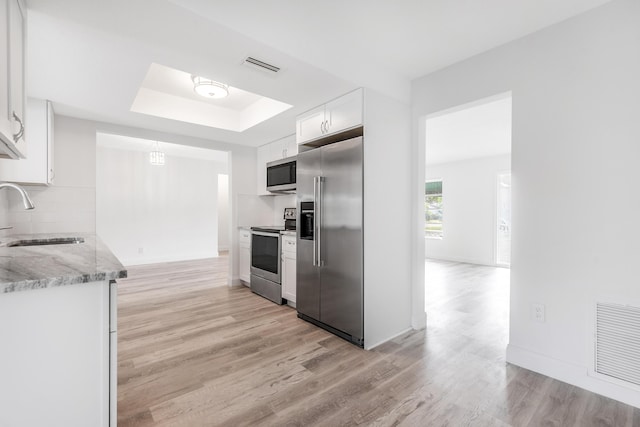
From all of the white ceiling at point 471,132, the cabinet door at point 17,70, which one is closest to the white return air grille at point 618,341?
the white ceiling at point 471,132

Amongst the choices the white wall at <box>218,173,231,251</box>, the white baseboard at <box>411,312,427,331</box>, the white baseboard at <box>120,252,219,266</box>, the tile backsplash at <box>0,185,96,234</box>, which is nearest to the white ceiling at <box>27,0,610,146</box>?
the tile backsplash at <box>0,185,96,234</box>

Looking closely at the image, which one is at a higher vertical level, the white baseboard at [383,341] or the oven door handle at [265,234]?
the oven door handle at [265,234]

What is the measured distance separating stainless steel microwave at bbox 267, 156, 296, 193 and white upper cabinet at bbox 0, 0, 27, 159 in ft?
8.52

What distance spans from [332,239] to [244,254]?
2.23 m

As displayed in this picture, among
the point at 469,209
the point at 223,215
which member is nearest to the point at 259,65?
the point at 469,209

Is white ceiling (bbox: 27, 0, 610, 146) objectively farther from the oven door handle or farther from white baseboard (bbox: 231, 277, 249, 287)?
white baseboard (bbox: 231, 277, 249, 287)

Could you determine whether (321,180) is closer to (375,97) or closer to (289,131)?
(375,97)

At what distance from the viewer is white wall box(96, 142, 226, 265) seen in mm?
6078

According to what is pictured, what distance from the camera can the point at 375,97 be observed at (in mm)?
2635

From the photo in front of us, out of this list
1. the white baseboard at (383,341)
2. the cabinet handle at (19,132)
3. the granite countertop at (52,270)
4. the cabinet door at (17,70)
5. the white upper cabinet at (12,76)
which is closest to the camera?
the granite countertop at (52,270)

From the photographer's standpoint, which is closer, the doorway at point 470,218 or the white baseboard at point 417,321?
the white baseboard at point 417,321

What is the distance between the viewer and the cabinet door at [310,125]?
9.71ft

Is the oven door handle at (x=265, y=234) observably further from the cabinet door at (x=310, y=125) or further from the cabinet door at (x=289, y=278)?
the cabinet door at (x=310, y=125)

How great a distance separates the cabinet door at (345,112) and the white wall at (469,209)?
17.3ft
